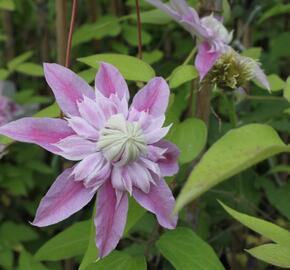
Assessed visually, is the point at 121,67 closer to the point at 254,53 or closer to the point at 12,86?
the point at 254,53

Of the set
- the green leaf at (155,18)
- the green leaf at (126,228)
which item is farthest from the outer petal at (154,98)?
the green leaf at (155,18)

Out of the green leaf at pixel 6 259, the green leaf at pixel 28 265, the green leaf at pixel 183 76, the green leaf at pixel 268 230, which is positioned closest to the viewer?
the green leaf at pixel 268 230

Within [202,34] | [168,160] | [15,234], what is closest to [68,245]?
[168,160]

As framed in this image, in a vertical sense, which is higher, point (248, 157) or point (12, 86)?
point (248, 157)

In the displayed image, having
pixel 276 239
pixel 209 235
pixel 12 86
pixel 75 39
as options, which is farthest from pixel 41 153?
pixel 276 239

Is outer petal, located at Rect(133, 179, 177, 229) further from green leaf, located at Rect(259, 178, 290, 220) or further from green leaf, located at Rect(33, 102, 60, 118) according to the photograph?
green leaf, located at Rect(259, 178, 290, 220)

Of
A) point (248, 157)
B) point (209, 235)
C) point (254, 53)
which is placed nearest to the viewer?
point (248, 157)

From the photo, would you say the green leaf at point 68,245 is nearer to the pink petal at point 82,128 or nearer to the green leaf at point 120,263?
the green leaf at point 120,263
